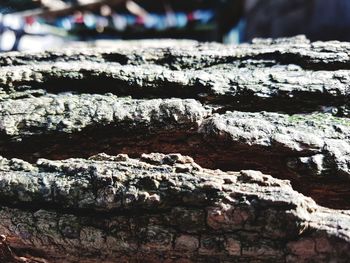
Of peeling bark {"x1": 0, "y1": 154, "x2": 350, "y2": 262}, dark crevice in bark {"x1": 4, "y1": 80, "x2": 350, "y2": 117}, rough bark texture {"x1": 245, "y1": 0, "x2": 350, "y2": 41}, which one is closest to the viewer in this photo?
peeling bark {"x1": 0, "y1": 154, "x2": 350, "y2": 262}

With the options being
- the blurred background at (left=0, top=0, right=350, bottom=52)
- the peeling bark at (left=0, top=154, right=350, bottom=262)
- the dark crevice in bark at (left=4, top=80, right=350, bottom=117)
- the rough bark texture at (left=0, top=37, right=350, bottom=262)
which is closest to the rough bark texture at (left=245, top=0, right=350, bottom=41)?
the blurred background at (left=0, top=0, right=350, bottom=52)

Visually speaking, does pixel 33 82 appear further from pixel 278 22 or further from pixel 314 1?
pixel 278 22

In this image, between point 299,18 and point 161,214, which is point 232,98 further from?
point 299,18

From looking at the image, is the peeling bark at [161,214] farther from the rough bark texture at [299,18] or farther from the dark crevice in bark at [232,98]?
the rough bark texture at [299,18]

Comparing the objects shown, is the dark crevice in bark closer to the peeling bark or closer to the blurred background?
the peeling bark

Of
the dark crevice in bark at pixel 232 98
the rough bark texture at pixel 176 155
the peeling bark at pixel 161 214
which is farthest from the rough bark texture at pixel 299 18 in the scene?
the peeling bark at pixel 161 214

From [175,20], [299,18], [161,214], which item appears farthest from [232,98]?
[175,20]

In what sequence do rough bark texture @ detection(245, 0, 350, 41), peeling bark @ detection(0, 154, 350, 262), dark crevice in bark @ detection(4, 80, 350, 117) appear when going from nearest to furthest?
peeling bark @ detection(0, 154, 350, 262) → dark crevice in bark @ detection(4, 80, 350, 117) → rough bark texture @ detection(245, 0, 350, 41)
